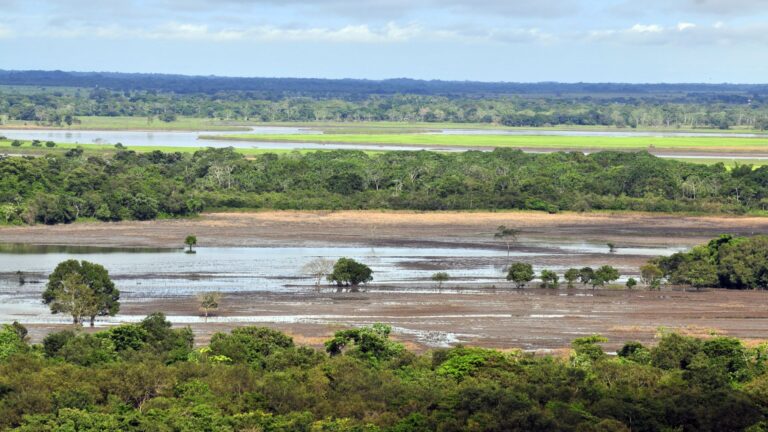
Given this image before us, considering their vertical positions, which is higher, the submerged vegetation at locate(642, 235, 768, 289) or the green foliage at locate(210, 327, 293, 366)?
the green foliage at locate(210, 327, 293, 366)

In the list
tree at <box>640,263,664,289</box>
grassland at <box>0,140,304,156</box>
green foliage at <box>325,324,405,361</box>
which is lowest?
grassland at <box>0,140,304,156</box>

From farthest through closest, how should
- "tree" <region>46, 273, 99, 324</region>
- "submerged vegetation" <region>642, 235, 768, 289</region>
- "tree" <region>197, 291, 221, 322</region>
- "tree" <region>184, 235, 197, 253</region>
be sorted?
1. "tree" <region>184, 235, 197, 253</region>
2. "submerged vegetation" <region>642, 235, 768, 289</region>
3. "tree" <region>197, 291, 221, 322</region>
4. "tree" <region>46, 273, 99, 324</region>

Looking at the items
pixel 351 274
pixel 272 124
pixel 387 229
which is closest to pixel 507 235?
pixel 387 229

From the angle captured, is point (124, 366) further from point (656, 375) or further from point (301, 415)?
point (656, 375)

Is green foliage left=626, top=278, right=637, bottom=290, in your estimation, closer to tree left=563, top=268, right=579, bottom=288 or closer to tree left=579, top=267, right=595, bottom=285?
tree left=579, top=267, right=595, bottom=285

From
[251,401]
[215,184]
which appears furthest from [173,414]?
[215,184]

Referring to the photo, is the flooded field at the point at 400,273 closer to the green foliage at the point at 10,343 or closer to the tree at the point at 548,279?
the tree at the point at 548,279

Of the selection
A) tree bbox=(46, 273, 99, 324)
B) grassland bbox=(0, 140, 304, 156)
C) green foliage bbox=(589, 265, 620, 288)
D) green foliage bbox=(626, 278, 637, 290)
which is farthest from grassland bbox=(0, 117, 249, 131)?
tree bbox=(46, 273, 99, 324)
